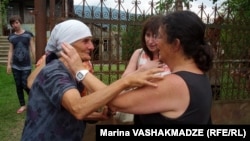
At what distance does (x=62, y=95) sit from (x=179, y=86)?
22.7 inches

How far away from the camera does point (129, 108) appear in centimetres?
165

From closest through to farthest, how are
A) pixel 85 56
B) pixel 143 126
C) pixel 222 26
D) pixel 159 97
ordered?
pixel 159 97, pixel 143 126, pixel 85 56, pixel 222 26

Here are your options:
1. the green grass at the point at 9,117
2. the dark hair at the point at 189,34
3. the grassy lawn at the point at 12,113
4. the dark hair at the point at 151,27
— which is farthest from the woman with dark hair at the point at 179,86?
the green grass at the point at 9,117

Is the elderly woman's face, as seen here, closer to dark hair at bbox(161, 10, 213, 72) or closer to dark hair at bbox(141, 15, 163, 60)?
dark hair at bbox(161, 10, 213, 72)

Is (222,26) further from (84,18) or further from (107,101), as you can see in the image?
(107,101)

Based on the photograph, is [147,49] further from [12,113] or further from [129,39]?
[12,113]

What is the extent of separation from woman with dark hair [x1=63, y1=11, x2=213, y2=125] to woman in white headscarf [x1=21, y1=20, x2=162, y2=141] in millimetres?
81

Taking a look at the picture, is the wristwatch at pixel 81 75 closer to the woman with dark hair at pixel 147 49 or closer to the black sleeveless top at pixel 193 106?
the black sleeveless top at pixel 193 106

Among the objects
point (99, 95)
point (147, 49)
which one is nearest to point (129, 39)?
point (147, 49)

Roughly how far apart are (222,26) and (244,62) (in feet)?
2.27

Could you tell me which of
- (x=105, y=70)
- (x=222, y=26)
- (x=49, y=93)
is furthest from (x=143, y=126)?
(x=222, y=26)

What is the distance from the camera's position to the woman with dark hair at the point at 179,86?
62.6 inches

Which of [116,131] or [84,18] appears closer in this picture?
[116,131]

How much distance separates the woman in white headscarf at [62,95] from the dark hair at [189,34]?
0.70 feet
